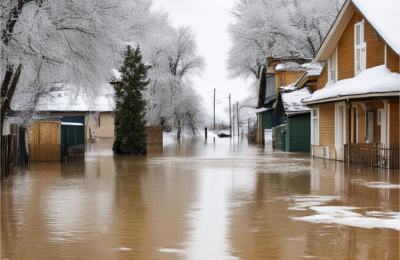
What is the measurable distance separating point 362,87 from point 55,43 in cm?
1226

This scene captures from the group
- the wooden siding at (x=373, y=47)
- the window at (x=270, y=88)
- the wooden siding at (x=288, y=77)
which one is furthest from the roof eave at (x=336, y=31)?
the window at (x=270, y=88)

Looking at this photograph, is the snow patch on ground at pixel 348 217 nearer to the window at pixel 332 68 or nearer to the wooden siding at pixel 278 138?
the window at pixel 332 68

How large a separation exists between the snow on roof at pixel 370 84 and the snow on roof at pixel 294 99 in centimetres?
967

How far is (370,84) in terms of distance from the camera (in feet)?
74.4

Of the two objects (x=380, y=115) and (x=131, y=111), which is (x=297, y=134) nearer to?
(x=131, y=111)

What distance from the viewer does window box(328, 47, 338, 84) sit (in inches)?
1118

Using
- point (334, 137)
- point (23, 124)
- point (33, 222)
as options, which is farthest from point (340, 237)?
point (334, 137)

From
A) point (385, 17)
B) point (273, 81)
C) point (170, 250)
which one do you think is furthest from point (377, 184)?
point (273, 81)

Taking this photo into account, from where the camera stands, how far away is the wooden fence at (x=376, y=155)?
21.4 meters

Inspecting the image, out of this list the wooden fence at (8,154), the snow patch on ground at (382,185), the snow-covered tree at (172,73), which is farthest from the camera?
the snow-covered tree at (172,73)

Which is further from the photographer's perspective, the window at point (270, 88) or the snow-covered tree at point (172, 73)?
the snow-covered tree at point (172, 73)

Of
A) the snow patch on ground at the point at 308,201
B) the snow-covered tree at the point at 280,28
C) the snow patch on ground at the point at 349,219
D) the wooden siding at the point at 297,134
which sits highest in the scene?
the snow-covered tree at the point at 280,28

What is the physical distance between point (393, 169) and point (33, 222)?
15032 mm

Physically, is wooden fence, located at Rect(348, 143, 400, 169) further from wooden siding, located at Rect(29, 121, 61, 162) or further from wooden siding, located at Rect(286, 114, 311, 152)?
wooden siding, located at Rect(29, 121, 61, 162)
